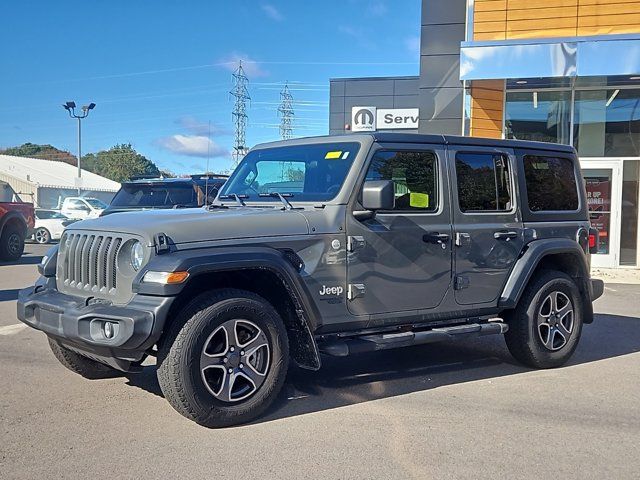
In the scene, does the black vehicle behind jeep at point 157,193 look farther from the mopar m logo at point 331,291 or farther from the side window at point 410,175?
the mopar m logo at point 331,291

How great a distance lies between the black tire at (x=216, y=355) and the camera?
160 inches

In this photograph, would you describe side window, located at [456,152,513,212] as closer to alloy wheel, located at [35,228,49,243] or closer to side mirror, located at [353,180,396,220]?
side mirror, located at [353,180,396,220]

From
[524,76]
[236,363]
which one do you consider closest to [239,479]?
[236,363]

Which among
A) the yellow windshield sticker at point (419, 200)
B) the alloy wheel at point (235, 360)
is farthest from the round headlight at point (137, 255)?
the yellow windshield sticker at point (419, 200)

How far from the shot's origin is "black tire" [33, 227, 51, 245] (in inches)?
870

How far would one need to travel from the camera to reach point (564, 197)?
630cm

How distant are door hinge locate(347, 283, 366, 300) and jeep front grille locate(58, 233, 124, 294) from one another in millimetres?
1654

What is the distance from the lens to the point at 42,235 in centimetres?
2214

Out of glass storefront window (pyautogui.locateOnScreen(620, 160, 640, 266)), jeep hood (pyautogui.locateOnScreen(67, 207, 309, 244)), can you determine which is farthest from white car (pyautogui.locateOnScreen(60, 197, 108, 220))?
jeep hood (pyautogui.locateOnScreen(67, 207, 309, 244))

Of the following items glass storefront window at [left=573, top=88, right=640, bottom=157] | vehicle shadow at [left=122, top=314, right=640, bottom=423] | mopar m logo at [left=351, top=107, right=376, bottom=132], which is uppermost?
mopar m logo at [left=351, top=107, right=376, bottom=132]

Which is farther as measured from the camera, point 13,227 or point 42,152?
point 42,152

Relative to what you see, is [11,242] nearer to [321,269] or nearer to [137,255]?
[137,255]

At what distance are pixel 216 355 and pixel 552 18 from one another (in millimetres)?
11239

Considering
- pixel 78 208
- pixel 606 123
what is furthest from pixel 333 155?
pixel 78 208
